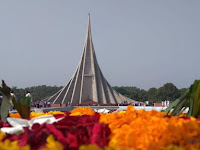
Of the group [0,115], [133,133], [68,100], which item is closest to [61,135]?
[133,133]

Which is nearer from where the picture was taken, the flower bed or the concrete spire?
the flower bed

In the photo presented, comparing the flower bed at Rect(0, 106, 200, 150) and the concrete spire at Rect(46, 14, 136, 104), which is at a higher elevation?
the concrete spire at Rect(46, 14, 136, 104)

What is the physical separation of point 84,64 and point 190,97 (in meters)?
48.4

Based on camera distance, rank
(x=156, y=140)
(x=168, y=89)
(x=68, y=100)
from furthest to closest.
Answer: (x=168, y=89) → (x=68, y=100) → (x=156, y=140)

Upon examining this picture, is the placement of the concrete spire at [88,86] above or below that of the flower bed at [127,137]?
above

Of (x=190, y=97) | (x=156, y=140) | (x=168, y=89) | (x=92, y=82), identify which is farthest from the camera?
(x=168, y=89)

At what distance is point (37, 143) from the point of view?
2.03 m

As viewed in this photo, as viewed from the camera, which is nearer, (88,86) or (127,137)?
(127,137)

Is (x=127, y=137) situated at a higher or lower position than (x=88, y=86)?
lower

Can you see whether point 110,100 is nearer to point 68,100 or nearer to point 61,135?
point 68,100

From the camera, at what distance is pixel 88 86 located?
50656mm

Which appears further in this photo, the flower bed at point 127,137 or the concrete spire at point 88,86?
the concrete spire at point 88,86

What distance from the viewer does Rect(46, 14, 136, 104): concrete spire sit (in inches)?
1908

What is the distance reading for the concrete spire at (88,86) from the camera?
48.5 metres
